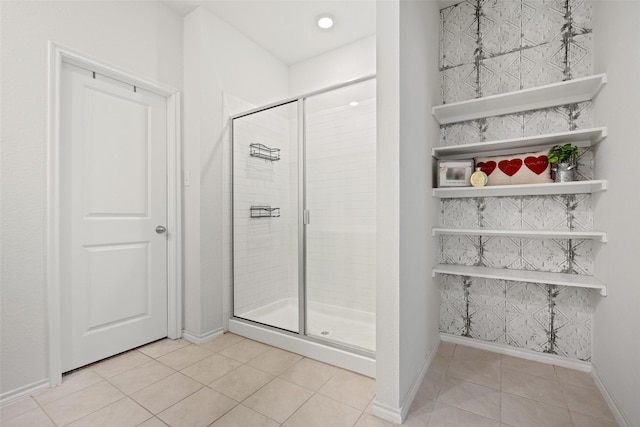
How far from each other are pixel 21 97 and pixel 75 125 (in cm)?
30

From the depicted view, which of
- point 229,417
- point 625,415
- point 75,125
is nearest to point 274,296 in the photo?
point 229,417

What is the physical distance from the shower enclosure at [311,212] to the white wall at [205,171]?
0.53ft

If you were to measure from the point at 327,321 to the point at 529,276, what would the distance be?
150cm

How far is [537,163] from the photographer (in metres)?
1.99

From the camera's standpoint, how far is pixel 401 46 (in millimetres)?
1492

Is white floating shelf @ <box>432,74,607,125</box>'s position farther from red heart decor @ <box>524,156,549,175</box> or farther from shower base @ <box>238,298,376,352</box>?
shower base @ <box>238,298,376,352</box>

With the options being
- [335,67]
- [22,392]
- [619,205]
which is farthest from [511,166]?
[22,392]

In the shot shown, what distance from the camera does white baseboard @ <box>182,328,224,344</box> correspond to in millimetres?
2377

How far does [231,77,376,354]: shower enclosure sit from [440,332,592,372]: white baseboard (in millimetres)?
680

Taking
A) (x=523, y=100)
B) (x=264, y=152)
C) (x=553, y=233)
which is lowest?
(x=553, y=233)

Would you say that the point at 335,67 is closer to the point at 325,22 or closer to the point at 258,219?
the point at 325,22

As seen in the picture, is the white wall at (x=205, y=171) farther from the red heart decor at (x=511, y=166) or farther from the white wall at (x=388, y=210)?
the red heart decor at (x=511, y=166)

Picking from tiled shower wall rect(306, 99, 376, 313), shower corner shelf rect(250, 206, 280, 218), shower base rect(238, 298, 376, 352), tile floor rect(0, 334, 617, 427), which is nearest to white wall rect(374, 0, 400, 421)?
tile floor rect(0, 334, 617, 427)

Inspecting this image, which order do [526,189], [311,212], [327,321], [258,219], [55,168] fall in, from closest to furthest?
[55,168] → [526,189] → [311,212] → [327,321] → [258,219]
